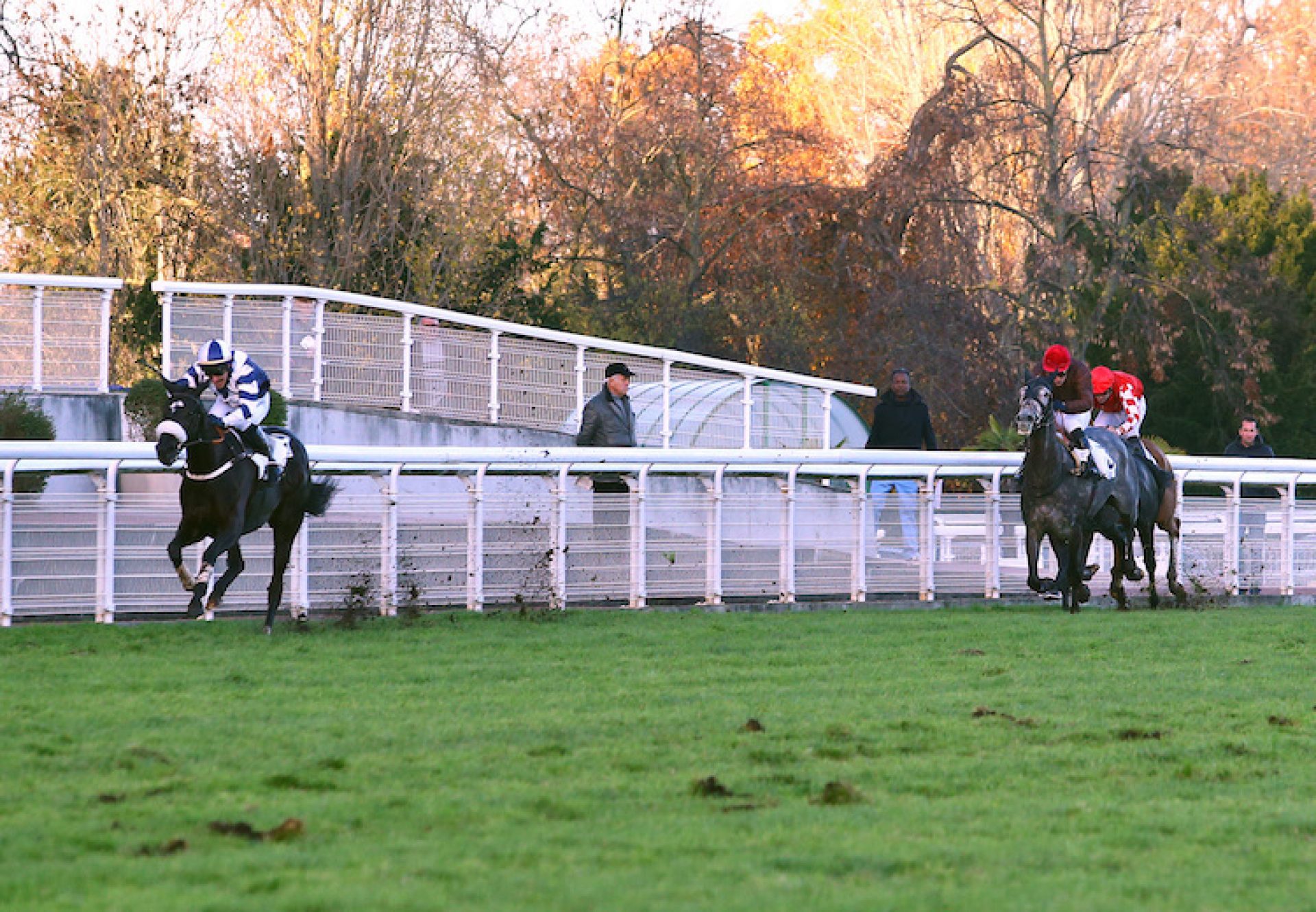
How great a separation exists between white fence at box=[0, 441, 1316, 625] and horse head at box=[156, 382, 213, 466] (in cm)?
49

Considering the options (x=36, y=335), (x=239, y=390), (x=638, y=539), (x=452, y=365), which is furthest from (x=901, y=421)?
(x=36, y=335)

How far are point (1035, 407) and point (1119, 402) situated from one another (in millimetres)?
1947

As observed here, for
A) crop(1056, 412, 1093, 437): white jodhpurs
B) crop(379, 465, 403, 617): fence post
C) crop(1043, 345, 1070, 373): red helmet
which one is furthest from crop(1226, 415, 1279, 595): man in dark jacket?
crop(379, 465, 403, 617): fence post

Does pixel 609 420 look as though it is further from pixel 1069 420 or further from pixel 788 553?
pixel 1069 420

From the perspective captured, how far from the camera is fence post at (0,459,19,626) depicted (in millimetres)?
10320

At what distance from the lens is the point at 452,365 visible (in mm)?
19594

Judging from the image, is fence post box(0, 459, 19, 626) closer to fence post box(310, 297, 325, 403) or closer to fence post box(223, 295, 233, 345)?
fence post box(223, 295, 233, 345)

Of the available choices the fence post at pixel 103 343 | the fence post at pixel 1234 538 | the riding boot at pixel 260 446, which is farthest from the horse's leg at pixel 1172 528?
the fence post at pixel 103 343

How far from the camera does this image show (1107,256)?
2666 centimetres

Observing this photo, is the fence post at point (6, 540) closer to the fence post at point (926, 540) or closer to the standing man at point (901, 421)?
the fence post at point (926, 540)

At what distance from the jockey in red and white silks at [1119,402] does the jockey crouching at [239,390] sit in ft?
20.7

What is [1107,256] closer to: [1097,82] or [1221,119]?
[1097,82]

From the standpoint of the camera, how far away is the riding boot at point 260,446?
1070 cm

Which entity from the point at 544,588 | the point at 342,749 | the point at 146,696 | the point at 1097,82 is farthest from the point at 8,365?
the point at 1097,82
